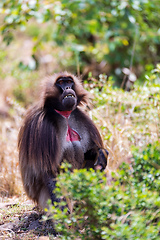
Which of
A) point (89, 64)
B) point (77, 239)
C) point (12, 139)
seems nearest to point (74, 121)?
point (77, 239)

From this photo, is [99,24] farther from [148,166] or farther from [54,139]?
[148,166]

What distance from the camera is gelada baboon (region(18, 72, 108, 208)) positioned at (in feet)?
10.5

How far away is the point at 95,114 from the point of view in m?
4.39

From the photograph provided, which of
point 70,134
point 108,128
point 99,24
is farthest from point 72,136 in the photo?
point 99,24

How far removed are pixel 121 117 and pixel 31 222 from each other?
1.89 m

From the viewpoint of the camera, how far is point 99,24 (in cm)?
705

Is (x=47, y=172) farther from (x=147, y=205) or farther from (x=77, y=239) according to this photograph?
(x=147, y=205)

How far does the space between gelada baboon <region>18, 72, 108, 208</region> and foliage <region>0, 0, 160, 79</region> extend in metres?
1.42

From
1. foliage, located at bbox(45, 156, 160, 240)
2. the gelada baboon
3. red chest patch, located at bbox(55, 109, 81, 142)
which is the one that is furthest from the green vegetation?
red chest patch, located at bbox(55, 109, 81, 142)

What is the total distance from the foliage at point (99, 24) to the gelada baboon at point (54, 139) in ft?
4.67

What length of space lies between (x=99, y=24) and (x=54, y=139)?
14.3ft

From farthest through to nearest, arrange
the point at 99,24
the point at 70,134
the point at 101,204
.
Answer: the point at 99,24 < the point at 70,134 < the point at 101,204

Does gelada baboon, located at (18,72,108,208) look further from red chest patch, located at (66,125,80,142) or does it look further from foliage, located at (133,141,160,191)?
foliage, located at (133,141,160,191)

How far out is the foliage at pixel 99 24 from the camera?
6.14 m
